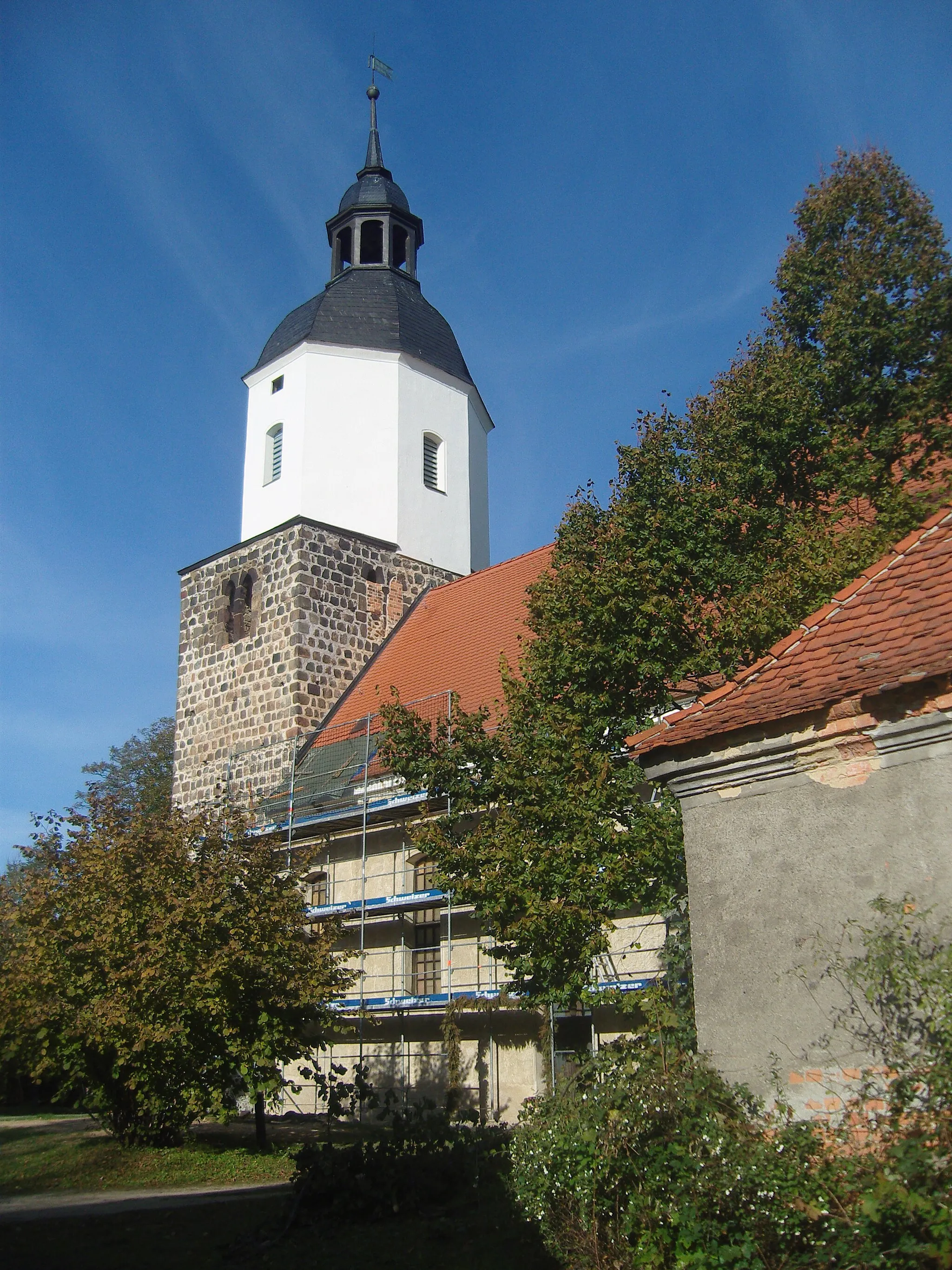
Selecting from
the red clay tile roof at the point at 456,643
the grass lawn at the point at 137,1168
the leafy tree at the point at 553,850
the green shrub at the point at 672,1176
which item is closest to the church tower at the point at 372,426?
the red clay tile roof at the point at 456,643

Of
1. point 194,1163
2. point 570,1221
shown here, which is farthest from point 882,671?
point 194,1163

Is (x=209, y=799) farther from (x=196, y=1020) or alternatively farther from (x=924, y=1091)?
(x=924, y=1091)

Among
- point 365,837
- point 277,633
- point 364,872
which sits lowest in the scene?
point 364,872

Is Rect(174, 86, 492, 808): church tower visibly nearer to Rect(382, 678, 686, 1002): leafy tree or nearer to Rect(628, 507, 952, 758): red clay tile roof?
Rect(382, 678, 686, 1002): leafy tree

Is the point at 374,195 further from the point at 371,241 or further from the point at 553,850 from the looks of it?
the point at 553,850

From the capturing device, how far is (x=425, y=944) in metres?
19.0

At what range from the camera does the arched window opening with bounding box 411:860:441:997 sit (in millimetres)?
18562

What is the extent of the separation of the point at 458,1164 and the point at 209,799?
14263mm

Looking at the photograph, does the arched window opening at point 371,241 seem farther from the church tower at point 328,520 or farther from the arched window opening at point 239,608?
the arched window opening at point 239,608

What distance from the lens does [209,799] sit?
76.1 feet

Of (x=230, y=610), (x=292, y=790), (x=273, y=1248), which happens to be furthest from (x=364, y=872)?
(x=273, y=1248)

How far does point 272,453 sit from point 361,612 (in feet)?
14.2

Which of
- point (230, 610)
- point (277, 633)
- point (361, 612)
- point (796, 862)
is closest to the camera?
point (796, 862)

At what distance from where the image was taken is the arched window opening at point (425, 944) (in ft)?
60.9
